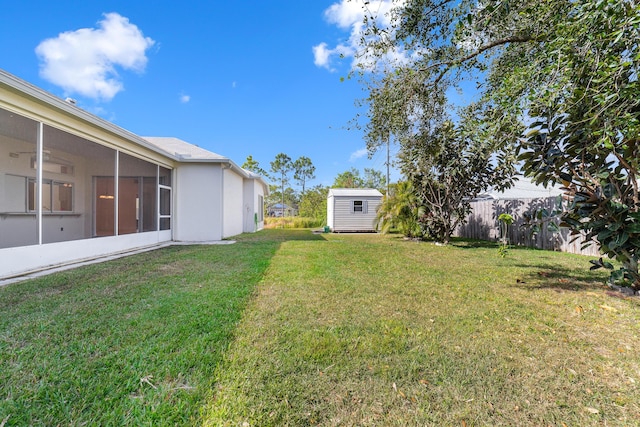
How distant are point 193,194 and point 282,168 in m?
21.4

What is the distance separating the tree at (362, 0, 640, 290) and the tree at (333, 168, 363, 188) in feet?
82.5

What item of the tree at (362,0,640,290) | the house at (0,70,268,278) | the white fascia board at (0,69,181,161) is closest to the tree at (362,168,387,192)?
the house at (0,70,268,278)

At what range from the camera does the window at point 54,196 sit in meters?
7.14

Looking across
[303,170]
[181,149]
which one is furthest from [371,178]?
[181,149]

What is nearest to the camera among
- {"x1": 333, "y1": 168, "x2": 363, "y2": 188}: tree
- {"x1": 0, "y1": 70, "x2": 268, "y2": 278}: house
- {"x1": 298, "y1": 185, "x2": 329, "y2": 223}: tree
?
{"x1": 0, "y1": 70, "x2": 268, "y2": 278}: house

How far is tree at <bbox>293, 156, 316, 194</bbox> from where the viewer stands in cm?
3139

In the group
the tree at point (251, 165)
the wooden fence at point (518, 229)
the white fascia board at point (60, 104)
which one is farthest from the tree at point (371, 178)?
the white fascia board at point (60, 104)

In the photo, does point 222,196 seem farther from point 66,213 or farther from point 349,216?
point 349,216

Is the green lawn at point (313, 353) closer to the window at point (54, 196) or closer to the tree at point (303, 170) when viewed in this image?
the window at point (54, 196)

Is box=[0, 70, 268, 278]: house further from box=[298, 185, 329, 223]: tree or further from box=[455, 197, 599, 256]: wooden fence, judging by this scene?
box=[298, 185, 329, 223]: tree

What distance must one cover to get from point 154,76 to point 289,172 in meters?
19.8

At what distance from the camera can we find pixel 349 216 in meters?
16.4

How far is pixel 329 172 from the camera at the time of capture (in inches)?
1282

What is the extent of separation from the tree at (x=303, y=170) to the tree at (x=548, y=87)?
25699mm
